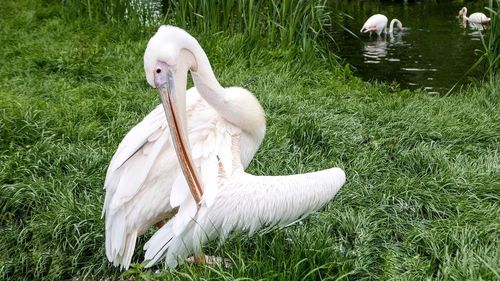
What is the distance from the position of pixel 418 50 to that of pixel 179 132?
265 inches

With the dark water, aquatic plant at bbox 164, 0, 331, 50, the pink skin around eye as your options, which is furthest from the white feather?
the dark water

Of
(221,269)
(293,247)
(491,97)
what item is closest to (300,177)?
(293,247)

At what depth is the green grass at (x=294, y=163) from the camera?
103 inches

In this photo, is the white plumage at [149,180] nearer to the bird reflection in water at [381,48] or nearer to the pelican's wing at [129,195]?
the pelican's wing at [129,195]

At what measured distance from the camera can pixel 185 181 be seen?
257cm

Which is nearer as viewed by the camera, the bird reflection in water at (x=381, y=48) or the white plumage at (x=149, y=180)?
the white plumage at (x=149, y=180)

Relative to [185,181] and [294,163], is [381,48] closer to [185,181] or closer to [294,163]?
[294,163]

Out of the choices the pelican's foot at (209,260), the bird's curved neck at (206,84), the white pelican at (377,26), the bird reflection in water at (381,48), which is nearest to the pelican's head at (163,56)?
the bird's curved neck at (206,84)

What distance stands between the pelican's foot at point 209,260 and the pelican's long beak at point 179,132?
217 millimetres

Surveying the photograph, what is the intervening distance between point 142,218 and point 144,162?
232 millimetres

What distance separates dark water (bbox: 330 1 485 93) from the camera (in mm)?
7277

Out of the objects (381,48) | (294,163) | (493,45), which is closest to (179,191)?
(294,163)

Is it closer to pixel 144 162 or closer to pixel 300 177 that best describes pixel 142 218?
pixel 144 162

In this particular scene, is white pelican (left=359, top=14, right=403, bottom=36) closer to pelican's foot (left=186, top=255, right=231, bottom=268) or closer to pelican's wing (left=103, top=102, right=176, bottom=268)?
pelican's wing (left=103, top=102, right=176, bottom=268)
